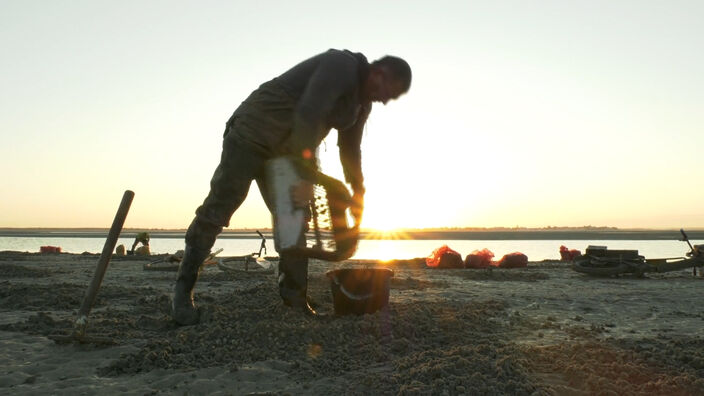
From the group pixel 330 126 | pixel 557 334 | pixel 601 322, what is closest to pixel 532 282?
pixel 601 322

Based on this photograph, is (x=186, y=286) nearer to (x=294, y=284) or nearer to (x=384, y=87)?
(x=294, y=284)

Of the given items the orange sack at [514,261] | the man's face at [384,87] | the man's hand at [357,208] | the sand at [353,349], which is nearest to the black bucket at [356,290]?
the sand at [353,349]

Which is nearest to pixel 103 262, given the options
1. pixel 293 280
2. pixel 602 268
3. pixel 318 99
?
A: pixel 293 280

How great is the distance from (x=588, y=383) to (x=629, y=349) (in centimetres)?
98

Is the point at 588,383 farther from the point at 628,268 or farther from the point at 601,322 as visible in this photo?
the point at 628,268

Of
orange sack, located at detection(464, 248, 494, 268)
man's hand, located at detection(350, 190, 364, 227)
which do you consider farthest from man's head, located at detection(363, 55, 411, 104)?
orange sack, located at detection(464, 248, 494, 268)

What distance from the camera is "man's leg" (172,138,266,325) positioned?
162 inches

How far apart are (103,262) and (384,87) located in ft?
8.09

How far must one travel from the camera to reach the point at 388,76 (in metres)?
4.00

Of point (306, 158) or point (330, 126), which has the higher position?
point (330, 126)

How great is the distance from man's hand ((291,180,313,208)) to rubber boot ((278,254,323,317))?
1.04m

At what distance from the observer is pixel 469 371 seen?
3018 millimetres

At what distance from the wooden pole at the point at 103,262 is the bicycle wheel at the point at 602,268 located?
26.2 ft

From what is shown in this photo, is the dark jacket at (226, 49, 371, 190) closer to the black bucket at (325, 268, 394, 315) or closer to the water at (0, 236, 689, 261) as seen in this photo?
the black bucket at (325, 268, 394, 315)
